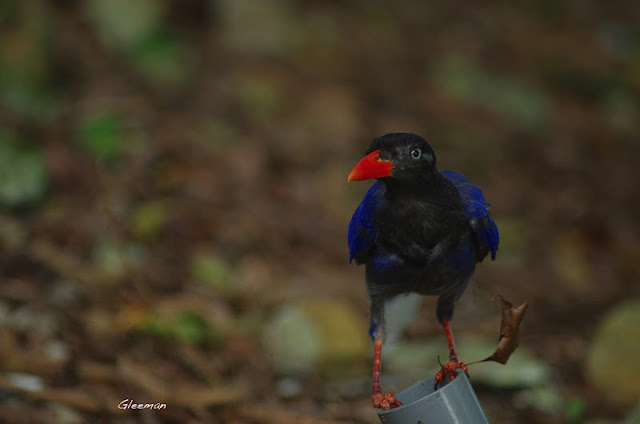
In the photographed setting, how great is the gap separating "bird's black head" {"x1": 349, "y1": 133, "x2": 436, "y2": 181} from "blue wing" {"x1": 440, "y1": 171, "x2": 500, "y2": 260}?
0.30m

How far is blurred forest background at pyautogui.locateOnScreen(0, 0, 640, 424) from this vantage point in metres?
4.28

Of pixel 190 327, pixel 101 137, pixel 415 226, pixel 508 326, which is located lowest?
pixel 508 326

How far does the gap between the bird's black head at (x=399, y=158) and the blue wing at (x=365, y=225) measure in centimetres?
23

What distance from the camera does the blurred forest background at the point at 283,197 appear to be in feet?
14.0

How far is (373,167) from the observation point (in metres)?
2.64

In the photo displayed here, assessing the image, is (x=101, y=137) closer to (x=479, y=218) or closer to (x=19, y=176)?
(x=19, y=176)

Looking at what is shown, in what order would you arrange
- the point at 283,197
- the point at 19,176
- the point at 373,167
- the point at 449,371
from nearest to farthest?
1. the point at 373,167
2. the point at 449,371
3. the point at 19,176
4. the point at 283,197

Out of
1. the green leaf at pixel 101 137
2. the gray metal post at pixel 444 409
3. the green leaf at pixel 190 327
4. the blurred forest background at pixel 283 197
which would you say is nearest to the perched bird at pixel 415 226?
the gray metal post at pixel 444 409

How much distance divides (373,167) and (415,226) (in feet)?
0.97

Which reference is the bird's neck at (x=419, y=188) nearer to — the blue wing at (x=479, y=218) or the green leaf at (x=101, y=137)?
the blue wing at (x=479, y=218)

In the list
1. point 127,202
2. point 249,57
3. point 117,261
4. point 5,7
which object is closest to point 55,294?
point 117,261
